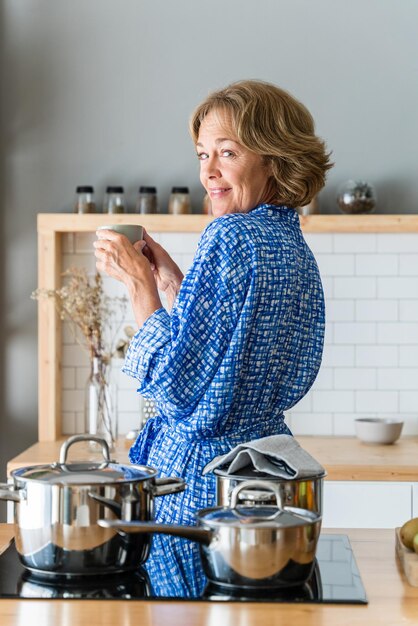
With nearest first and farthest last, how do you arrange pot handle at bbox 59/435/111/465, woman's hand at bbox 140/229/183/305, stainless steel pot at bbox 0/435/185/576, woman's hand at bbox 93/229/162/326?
stainless steel pot at bbox 0/435/185/576, pot handle at bbox 59/435/111/465, woman's hand at bbox 93/229/162/326, woman's hand at bbox 140/229/183/305

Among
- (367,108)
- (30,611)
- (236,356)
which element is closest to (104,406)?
(367,108)

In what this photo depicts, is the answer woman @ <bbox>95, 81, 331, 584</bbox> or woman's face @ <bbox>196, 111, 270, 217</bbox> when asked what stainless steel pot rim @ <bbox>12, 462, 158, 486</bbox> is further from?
woman's face @ <bbox>196, 111, 270, 217</bbox>

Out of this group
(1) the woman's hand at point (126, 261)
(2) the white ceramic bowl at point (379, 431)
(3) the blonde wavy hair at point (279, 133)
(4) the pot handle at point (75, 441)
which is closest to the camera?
(4) the pot handle at point (75, 441)

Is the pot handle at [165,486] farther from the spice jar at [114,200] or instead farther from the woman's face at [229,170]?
the spice jar at [114,200]

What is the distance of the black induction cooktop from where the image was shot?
1475mm

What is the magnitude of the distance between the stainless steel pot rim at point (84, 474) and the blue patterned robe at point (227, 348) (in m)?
0.24

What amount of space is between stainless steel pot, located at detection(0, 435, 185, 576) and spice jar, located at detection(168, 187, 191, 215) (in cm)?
296

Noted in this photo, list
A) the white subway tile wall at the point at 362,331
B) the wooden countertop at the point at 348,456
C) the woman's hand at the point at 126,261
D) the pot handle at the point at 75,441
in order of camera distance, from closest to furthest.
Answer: the pot handle at the point at 75,441, the woman's hand at the point at 126,261, the wooden countertop at the point at 348,456, the white subway tile wall at the point at 362,331

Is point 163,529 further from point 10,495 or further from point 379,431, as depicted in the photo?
point 379,431

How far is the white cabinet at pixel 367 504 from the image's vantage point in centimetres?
382

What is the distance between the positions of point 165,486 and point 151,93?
10.8 ft

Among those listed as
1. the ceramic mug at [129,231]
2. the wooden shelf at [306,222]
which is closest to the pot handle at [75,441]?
the ceramic mug at [129,231]

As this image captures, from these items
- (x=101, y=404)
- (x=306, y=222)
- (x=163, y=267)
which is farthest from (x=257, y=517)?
(x=306, y=222)

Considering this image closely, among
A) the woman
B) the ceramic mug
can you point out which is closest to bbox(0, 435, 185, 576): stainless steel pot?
the woman
